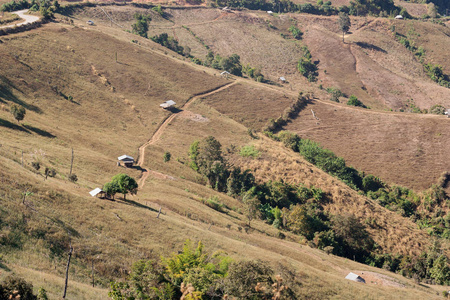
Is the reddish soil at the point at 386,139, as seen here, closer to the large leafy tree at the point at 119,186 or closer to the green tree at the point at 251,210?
the green tree at the point at 251,210

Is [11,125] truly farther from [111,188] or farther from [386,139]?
[386,139]

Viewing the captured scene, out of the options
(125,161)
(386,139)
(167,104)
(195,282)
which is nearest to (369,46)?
(386,139)

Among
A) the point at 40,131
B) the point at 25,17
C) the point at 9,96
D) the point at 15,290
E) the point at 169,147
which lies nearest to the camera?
the point at 15,290

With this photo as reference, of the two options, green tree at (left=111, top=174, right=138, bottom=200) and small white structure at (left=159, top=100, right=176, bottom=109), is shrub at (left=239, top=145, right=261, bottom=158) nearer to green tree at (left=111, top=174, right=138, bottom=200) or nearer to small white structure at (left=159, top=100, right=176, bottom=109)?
small white structure at (left=159, top=100, right=176, bottom=109)

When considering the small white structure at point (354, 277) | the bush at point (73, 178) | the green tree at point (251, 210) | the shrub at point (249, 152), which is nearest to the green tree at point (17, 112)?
the bush at point (73, 178)

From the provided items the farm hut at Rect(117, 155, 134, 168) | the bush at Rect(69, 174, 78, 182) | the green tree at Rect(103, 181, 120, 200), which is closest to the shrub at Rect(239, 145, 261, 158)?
the farm hut at Rect(117, 155, 134, 168)

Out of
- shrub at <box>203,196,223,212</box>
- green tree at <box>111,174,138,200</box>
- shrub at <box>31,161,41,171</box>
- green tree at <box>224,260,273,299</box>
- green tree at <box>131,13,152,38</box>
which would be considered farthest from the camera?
green tree at <box>131,13,152,38</box>

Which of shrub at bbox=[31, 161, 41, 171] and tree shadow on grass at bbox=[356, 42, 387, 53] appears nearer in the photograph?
shrub at bbox=[31, 161, 41, 171]

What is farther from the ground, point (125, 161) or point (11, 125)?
point (11, 125)

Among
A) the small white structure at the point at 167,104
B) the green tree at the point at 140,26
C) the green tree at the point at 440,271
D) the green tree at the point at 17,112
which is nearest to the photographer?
the green tree at the point at 440,271
